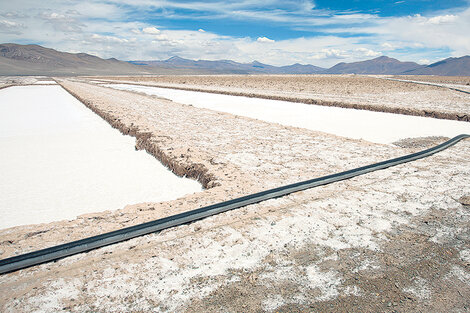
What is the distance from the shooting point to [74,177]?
5.72m

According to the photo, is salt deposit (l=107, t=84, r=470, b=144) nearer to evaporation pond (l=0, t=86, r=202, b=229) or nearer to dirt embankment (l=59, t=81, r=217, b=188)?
dirt embankment (l=59, t=81, r=217, b=188)

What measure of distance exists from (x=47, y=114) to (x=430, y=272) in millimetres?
15822

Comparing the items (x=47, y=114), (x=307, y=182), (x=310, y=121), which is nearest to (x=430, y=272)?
(x=307, y=182)

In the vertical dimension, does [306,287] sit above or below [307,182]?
below

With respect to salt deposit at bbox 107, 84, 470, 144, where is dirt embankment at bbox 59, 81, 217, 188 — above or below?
below

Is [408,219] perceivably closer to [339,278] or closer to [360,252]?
[360,252]

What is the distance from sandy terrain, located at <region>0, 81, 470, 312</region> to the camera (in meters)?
2.16

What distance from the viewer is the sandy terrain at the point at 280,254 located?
7.09 ft

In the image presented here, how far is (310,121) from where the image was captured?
11617 millimetres

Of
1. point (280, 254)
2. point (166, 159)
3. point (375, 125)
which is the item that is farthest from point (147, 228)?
point (375, 125)

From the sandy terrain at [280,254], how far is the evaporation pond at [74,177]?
3.08 feet

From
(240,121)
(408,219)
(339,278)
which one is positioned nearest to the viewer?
(339,278)

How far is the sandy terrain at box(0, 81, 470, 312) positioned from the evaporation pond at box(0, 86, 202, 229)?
940 millimetres

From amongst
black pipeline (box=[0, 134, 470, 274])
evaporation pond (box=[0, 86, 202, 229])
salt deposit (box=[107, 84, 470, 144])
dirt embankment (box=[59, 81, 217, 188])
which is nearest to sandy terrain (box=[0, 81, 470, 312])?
black pipeline (box=[0, 134, 470, 274])
